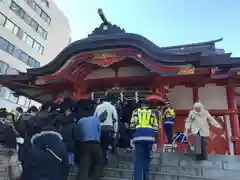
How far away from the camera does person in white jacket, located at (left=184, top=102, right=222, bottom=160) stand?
553 cm

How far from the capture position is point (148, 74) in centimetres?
968

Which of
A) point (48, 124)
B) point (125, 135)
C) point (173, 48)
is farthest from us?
point (173, 48)

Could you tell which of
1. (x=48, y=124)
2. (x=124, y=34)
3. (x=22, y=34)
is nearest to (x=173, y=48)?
(x=124, y=34)

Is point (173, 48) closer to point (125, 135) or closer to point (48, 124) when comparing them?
point (125, 135)

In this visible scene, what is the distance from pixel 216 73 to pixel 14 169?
7.56 metres

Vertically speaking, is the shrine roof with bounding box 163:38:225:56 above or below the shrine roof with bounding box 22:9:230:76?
above

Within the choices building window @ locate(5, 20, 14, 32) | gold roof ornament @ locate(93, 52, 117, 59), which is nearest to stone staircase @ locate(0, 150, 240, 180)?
gold roof ornament @ locate(93, 52, 117, 59)

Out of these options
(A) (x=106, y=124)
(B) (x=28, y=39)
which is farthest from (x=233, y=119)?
(B) (x=28, y=39)

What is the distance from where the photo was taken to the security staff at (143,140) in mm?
4852

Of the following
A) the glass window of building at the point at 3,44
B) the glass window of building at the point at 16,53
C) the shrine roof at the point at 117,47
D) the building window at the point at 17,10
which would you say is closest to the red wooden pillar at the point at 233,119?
the shrine roof at the point at 117,47

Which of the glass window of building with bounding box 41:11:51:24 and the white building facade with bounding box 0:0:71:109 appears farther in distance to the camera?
the glass window of building with bounding box 41:11:51:24

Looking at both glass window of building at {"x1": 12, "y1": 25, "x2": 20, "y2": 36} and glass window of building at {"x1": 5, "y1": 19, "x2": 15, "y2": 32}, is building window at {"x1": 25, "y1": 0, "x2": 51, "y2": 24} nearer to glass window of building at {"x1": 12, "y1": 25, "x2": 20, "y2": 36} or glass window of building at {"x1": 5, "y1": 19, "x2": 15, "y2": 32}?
glass window of building at {"x1": 12, "y1": 25, "x2": 20, "y2": 36}

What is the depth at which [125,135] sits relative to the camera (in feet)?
23.7

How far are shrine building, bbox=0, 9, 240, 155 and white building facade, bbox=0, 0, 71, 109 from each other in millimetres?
13825
